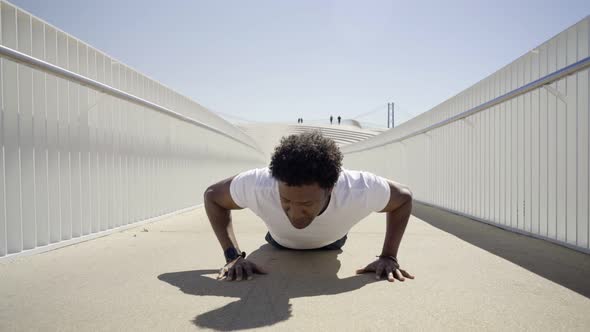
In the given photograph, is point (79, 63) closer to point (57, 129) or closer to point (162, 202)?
point (57, 129)

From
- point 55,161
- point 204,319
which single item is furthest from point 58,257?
point 204,319

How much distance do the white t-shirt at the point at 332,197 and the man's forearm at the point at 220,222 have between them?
0.50 feet

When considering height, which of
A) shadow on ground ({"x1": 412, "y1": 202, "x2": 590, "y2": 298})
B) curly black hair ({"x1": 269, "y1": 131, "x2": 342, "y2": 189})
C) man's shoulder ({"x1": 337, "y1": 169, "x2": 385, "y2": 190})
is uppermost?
curly black hair ({"x1": 269, "y1": 131, "x2": 342, "y2": 189})

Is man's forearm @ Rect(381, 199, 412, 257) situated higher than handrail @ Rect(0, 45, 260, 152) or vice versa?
handrail @ Rect(0, 45, 260, 152)

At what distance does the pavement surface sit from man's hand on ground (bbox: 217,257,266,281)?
0.05 metres

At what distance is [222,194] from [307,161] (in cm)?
75

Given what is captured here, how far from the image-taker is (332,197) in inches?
93.9

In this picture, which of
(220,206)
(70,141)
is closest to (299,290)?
(220,206)

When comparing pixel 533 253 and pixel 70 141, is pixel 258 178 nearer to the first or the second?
pixel 70 141

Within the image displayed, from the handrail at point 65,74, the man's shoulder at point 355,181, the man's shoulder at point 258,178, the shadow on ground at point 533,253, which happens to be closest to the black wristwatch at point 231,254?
the man's shoulder at point 258,178

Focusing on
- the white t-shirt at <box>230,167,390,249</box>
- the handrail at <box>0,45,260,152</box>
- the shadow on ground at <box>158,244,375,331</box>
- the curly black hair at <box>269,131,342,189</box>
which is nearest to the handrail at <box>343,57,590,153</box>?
the white t-shirt at <box>230,167,390,249</box>

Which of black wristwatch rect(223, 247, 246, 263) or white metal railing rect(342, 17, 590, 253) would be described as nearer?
black wristwatch rect(223, 247, 246, 263)

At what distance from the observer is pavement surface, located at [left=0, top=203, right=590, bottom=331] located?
1.64 m

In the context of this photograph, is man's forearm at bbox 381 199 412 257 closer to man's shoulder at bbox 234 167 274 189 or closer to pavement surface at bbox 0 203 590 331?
pavement surface at bbox 0 203 590 331
